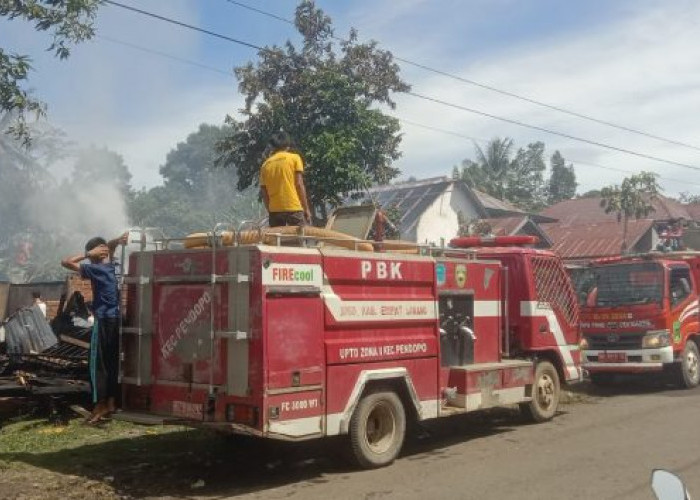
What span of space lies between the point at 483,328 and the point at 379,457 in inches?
97.9

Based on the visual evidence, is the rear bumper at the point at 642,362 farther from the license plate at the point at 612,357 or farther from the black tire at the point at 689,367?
the black tire at the point at 689,367

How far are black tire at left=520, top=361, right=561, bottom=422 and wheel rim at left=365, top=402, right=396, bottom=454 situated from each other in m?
2.93

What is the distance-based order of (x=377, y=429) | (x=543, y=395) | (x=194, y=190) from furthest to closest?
(x=194, y=190), (x=543, y=395), (x=377, y=429)

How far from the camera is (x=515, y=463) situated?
7.54 m

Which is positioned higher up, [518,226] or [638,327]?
[518,226]

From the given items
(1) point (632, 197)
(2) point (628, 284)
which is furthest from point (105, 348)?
(1) point (632, 197)

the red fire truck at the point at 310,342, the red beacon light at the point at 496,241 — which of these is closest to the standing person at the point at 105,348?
the red fire truck at the point at 310,342

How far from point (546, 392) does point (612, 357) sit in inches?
145

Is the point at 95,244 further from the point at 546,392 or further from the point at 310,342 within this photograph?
the point at 546,392

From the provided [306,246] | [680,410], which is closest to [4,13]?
[306,246]

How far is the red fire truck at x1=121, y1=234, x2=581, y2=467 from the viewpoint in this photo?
6430mm

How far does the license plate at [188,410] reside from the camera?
6733mm

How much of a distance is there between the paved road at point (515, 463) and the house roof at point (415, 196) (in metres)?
22.4

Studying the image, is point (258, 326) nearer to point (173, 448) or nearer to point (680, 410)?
point (173, 448)
